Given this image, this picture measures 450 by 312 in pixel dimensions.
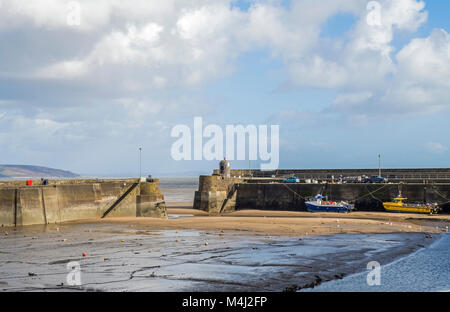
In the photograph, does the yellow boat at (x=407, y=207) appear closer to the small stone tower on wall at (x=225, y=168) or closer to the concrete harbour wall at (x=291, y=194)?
the concrete harbour wall at (x=291, y=194)

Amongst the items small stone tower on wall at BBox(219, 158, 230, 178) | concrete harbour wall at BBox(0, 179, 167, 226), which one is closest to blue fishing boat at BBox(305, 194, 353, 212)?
small stone tower on wall at BBox(219, 158, 230, 178)

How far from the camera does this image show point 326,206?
49.8 meters

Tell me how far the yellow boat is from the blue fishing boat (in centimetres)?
368

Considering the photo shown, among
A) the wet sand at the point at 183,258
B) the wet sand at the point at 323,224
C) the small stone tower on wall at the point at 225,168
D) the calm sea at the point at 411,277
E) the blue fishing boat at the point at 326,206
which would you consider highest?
the small stone tower on wall at the point at 225,168

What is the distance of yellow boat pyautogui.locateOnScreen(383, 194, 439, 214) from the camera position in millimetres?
46625

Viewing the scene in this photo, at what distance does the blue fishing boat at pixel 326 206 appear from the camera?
1941 inches

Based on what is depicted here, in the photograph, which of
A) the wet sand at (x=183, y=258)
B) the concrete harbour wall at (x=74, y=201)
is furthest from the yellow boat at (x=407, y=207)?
the concrete harbour wall at (x=74, y=201)

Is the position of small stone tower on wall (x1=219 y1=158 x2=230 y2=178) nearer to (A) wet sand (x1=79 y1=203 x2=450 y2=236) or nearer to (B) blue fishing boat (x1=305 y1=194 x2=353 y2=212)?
(B) blue fishing boat (x1=305 y1=194 x2=353 y2=212)

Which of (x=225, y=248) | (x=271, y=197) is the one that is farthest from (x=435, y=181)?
(x=225, y=248)

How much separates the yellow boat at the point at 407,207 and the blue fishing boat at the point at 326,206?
3681 mm

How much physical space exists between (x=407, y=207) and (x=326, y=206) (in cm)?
734

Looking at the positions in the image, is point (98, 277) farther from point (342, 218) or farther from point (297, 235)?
point (342, 218)

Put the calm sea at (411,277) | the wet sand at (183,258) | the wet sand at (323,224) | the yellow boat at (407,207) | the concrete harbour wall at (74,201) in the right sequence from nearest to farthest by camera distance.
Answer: the calm sea at (411,277)
the wet sand at (183,258)
the concrete harbour wall at (74,201)
the wet sand at (323,224)
the yellow boat at (407,207)

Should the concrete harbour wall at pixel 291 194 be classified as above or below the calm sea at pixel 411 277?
above
